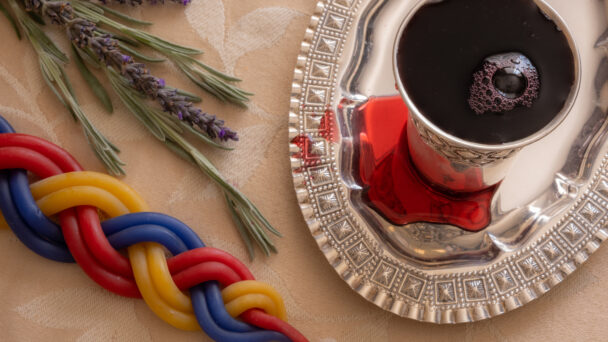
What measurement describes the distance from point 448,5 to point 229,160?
0.29 metres

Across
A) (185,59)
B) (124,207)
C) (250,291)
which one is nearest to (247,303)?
(250,291)

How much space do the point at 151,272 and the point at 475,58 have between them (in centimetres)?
38

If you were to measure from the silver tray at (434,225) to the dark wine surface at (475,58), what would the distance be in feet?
0.47

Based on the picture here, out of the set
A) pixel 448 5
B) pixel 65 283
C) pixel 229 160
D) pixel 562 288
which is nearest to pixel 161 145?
pixel 229 160

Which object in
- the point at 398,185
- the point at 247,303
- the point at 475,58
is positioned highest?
the point at 475,58

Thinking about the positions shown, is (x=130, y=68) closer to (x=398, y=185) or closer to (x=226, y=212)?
(x=226, y=212)

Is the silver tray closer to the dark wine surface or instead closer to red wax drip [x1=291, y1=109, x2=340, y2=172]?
red wax drip [x1=291, y1=109, x2=340, y2=172]

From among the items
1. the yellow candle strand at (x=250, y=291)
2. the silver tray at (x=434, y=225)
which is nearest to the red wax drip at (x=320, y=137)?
the silver tray at (x=434, y=225)

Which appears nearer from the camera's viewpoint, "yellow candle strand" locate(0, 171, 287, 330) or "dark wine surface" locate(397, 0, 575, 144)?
"dark wine surface" locate(397, 0, 575, 144)

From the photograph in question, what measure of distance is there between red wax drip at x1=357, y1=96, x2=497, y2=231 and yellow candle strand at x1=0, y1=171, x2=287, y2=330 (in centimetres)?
16

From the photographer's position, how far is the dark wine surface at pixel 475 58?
0.44 metres

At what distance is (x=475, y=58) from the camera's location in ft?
1.54

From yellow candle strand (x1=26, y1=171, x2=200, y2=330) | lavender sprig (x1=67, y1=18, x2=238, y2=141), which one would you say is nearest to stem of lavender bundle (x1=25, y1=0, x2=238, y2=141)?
lavender sprig (x1=67, y1=18, x2=238, y2=141)

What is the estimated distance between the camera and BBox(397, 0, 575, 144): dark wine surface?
44 centimetres
